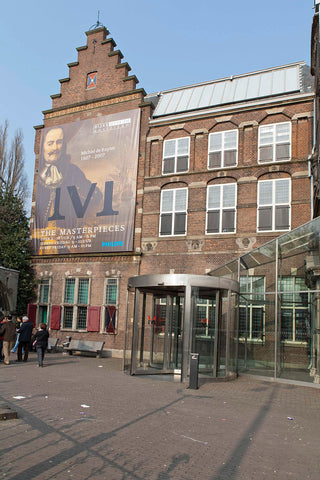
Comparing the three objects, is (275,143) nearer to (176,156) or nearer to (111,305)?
(176,156)

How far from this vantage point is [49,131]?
25062 millimetres

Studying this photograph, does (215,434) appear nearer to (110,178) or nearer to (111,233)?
(111,233)

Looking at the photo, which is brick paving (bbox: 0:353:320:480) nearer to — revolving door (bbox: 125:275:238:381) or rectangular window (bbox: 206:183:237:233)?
revolving door (bbox: 125:275:238:381)

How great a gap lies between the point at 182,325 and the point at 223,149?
10.2 meters

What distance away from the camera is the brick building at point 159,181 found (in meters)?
19.0

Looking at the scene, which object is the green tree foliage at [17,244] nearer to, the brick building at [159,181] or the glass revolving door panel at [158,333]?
the brick building at [159,181]

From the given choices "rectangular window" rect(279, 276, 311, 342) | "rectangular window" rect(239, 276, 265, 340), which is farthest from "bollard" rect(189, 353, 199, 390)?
"rectangular window" rect(239, 276, 265, 340)

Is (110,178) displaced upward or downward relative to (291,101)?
downward

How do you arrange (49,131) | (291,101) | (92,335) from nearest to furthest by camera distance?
(291,101) → (92,335) → (49,131)

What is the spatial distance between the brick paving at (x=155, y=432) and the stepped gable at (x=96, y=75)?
669 inches

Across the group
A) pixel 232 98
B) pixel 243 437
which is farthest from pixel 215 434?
pixel 232 98

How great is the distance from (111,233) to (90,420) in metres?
14.8

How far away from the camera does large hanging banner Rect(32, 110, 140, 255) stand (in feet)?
71.6

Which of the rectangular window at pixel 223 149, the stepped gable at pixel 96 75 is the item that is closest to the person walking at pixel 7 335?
the rectangular window at pixel 223 149
